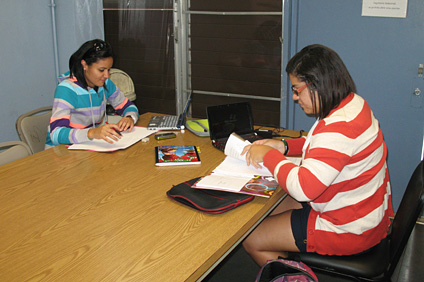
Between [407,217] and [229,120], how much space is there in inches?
40.4

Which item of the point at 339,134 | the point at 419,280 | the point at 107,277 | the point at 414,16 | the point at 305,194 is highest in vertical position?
the point at 414,16

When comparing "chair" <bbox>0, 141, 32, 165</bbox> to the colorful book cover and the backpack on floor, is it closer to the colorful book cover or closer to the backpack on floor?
the colorful book cover

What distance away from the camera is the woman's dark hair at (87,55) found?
2309 mm

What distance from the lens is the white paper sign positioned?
2.77 meters

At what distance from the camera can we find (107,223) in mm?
1402

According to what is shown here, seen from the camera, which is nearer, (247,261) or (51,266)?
(51,266)

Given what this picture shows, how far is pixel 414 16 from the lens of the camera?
2752 millimetres

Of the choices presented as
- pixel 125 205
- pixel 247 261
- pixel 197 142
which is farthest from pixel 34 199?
pixel 247 261

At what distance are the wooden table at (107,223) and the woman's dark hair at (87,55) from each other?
0.60m

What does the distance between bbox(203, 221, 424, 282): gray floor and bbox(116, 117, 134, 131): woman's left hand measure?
96 centimetres

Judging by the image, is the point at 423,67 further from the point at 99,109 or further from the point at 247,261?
the point at 99,109

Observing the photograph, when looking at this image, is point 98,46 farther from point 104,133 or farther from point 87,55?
point 104,133

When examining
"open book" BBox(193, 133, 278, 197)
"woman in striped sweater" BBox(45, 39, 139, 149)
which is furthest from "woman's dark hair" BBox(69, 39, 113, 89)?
"open book" BBox(193, 133, 278, 197)

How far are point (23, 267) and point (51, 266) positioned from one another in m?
0.08
